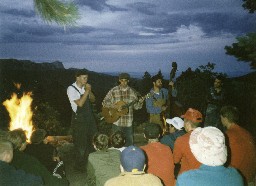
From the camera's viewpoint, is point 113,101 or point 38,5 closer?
point 38,5

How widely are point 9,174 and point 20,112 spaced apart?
5.13 meters

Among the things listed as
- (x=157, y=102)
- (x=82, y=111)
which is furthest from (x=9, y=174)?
(x=157, y=102)

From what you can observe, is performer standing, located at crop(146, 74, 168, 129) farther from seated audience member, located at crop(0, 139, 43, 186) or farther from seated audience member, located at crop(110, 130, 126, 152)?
seated audience member, located at crop(0, 139, 43, 186)

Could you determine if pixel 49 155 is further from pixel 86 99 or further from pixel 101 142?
pixel 86 99

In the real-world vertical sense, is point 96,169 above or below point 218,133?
below

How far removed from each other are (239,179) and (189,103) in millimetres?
8763

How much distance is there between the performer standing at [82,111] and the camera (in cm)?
609

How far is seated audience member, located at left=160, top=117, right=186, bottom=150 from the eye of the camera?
4512 mm

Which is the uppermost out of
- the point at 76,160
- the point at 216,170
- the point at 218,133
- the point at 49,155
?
the point at 218,133

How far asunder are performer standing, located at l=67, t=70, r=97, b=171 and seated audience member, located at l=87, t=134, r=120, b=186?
2.10 metres

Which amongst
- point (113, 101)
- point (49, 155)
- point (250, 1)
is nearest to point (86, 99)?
point (113, 101)

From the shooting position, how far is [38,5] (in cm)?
320

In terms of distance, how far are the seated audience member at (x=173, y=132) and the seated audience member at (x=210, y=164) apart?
209cm

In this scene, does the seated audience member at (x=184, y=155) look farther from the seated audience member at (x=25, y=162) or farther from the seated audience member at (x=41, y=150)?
the seated audience member at (x=41, y=150)
